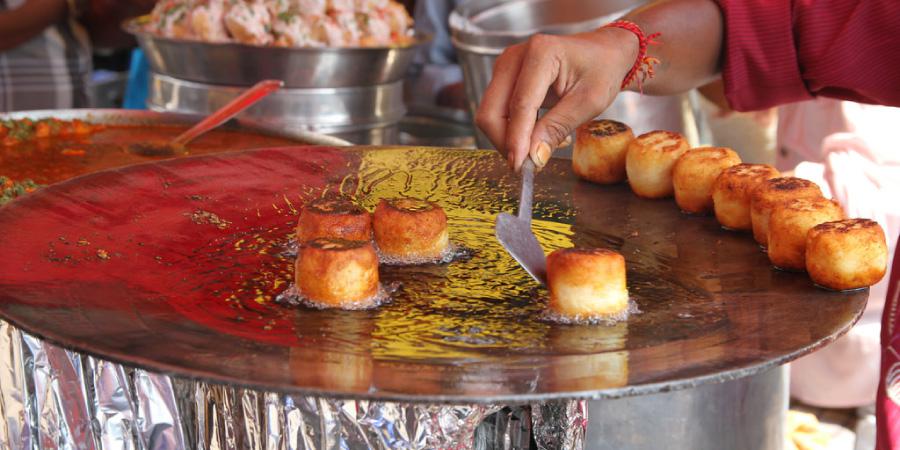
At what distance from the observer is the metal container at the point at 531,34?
2.79m

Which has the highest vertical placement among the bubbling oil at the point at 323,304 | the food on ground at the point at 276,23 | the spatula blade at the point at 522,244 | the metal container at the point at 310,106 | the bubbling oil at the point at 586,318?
the food on ground at the point at 276,23

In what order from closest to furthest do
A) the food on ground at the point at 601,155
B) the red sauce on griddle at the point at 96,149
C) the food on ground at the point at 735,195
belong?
the food on ground at the point at 735,195, the food on ground at the point at 601,155, the red sauce on griddle at the point at 96,149

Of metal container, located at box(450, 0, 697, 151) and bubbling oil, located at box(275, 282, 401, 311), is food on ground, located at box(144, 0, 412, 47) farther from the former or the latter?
bubbling oil, located at box(275, 282, 401, 311)

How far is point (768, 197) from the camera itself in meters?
1.57

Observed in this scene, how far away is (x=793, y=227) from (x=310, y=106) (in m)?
1.78

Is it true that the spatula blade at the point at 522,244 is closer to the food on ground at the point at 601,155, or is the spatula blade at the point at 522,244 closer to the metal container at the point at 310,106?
the food on ground at the point at 601,155

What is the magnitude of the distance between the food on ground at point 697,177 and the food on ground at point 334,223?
2.02ft

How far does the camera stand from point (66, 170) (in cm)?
242

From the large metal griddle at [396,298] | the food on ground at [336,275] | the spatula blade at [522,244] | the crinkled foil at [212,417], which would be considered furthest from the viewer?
the spatula blade at [522,244]

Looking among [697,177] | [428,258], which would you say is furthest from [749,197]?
[428,258]

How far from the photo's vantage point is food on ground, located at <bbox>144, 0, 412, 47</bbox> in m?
2.97

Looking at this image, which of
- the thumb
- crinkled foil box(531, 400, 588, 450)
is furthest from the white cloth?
crinkled foil box(531, 400, 588, 450)

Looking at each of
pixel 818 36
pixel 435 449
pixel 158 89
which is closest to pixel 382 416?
pixel 435 449

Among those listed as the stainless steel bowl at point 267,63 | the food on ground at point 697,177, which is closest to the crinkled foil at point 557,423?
the food on ground at point 697,177
